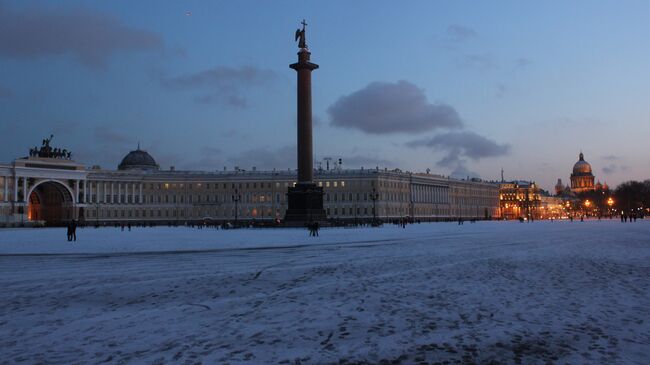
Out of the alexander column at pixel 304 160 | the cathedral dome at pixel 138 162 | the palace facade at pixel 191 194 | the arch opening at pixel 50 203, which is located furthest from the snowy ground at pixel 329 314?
the cathedral dome at pixel 138 162

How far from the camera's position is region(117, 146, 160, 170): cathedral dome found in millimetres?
148500

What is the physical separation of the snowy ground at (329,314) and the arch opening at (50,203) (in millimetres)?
119019

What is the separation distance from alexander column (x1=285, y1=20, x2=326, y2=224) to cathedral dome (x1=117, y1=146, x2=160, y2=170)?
93372 mm

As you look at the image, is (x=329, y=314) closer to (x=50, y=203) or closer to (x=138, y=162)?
(x=50, y=203)

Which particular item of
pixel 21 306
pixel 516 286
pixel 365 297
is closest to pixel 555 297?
pixel 516 286

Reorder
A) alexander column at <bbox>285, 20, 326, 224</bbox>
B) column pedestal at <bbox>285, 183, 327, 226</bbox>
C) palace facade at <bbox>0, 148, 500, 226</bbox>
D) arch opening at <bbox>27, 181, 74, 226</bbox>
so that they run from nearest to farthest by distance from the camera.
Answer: alexander column at <bbox>285, 20, 326, 224</bbox> < column pedestal at <bbox>285, 183, 327, 226</bbox> < arch opening at <bbox>27, 181, 74, 226</bbox> < palace facade at <bbox>0, 148, 500, 226</bbox>

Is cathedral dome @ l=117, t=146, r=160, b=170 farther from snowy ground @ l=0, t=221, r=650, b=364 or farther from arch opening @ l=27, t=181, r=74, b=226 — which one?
snowy ground @ l=0, t=221, r=650, b=364

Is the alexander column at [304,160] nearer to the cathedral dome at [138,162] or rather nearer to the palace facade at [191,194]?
the palace facade at [191,194]

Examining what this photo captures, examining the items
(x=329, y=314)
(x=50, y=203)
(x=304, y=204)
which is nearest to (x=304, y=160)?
(x=304, y=204)

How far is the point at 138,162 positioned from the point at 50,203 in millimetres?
23270

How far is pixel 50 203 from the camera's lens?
134750 mm

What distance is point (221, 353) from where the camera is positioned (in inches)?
305

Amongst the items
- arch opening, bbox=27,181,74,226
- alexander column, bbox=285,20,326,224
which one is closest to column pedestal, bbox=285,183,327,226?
alexander column, bbox=285,20,326,224

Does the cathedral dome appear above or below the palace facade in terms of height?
above
